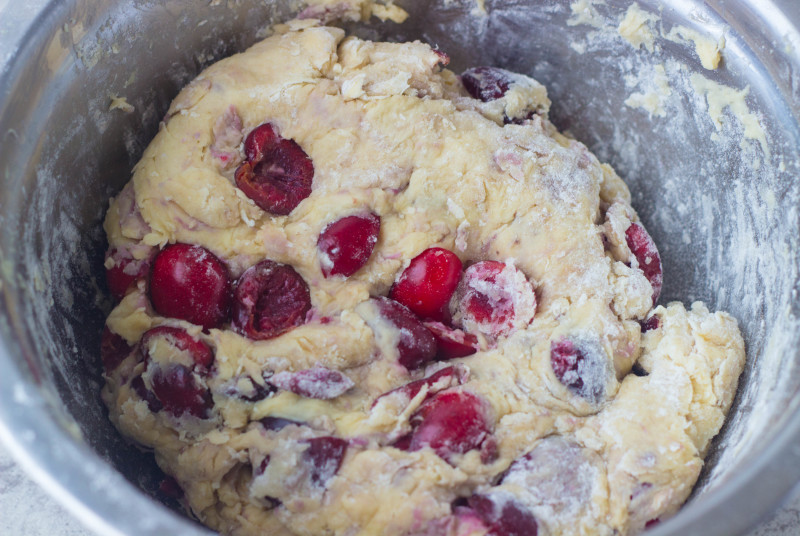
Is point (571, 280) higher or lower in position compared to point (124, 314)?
higher

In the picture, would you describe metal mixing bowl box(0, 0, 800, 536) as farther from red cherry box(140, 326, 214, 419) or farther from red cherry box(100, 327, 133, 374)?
red cherry box(140, 326, 214, 419)

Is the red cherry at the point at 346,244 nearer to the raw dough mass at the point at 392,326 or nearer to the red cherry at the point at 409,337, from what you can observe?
the raw dough mass at the point at 392,326

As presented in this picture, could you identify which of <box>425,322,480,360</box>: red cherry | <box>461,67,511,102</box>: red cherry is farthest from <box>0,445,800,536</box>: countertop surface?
<box>461,67,511,102</box>: red cherry

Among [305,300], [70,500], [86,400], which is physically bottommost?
[86,400]

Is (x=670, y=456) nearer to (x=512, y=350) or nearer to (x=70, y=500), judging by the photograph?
(x=512, y=350)

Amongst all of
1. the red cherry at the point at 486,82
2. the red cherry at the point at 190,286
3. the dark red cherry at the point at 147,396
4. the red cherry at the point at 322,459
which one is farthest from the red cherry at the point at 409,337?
the red cherry at the point at 486,82

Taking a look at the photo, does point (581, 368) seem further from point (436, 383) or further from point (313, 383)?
point (313, 383)

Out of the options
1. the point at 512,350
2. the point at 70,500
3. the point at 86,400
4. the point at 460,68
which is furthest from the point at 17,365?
the point at 460,68
